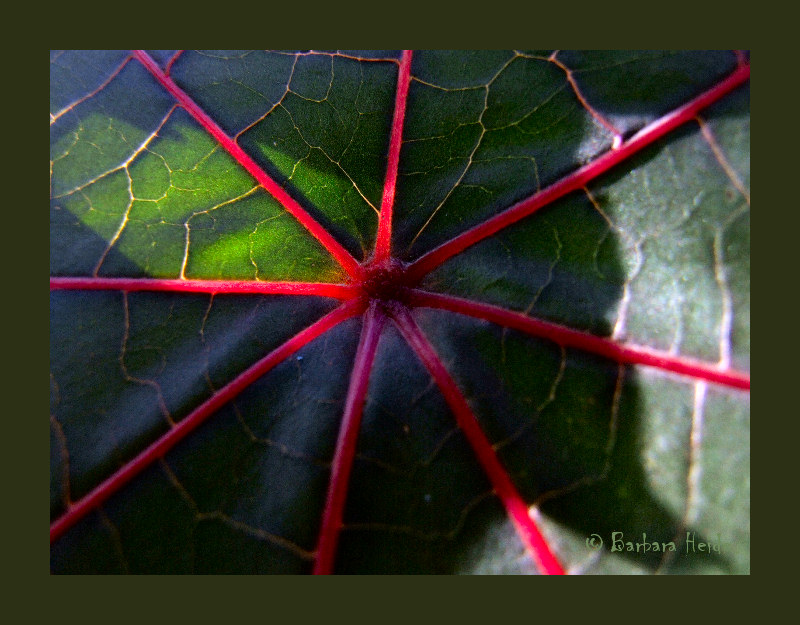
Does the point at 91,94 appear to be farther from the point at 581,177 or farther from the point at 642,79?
the point at 642,79

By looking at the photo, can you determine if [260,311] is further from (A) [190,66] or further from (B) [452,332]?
(A) [190,66]

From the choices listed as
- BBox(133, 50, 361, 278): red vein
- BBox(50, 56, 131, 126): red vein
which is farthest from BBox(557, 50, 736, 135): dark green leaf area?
BBox(50, 56, 131, 126): red vein

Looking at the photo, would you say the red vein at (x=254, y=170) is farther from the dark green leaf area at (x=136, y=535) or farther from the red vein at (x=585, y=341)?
the dark green leaf area at (x=136, y=535)

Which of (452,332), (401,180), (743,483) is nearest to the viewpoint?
(743,483)

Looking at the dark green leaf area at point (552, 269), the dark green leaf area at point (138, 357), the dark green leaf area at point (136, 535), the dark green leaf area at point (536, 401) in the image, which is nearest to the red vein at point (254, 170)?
the dark green leaf area at point (138, 357)

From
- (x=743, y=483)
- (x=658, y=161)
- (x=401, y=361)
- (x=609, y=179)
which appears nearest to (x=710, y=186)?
(x=658, y=161)

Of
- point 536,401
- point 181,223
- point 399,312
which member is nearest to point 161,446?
point 181,223

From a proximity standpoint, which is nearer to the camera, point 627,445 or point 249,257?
point 627,445
